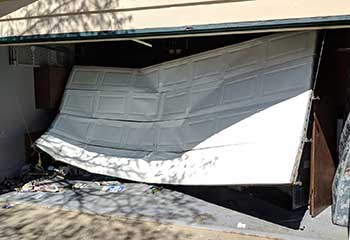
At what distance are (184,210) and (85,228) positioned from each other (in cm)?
137

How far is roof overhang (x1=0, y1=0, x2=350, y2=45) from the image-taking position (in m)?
3.70

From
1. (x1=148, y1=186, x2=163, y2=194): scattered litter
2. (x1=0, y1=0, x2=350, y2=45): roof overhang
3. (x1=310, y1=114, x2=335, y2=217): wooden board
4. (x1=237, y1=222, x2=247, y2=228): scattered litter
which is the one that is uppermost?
(x1=0, y1=0, x2=350, y2=45): roof overhang

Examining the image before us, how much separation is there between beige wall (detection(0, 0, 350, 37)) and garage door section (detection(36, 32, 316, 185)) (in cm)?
94

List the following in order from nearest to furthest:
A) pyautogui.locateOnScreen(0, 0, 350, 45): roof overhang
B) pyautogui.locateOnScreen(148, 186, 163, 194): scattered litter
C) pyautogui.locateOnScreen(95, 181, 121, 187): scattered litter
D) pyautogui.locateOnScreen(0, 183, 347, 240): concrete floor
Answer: pyautogui.locateOnScreen(0, 0, 350, 45): roof overhang < pyautogui.locateOnScreen(0, 183, 347, 240): concrete floor < pyautogui.locateOnScreen(148, 186, 163, 194): scattered litter < pyautogui.locateOnScreen(95, 181, 121, 187): scattered litter

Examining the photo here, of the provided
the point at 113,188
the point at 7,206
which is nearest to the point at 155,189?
the point at 113,188

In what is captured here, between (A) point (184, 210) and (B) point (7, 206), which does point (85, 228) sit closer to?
(A) point (184, 210)

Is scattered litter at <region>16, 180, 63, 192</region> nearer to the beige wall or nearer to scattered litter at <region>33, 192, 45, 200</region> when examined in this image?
scattered litter at <region>33, 192, 45, 200</region>

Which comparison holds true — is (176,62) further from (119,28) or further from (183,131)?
(119,28)

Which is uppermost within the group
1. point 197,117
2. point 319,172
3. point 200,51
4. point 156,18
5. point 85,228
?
point 156,18

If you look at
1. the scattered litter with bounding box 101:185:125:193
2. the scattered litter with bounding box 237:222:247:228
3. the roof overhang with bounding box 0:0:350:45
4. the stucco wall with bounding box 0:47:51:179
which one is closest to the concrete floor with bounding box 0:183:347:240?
the scattered litter with bounding box 237:222:247:228

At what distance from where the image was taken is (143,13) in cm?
433

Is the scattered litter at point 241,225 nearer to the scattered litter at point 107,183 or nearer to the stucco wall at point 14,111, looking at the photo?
the scattered litter at point 107,183

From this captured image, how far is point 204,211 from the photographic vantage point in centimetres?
504

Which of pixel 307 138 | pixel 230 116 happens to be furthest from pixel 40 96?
pixel 307 138
